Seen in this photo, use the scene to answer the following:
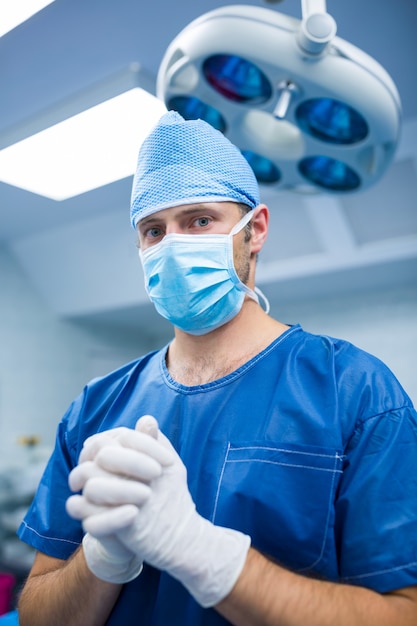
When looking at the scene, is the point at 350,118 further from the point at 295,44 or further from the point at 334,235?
the point at 334,235

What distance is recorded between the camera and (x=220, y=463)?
3.12 feet

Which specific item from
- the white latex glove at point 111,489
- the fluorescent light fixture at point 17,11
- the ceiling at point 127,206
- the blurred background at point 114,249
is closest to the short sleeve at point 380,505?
the white latex glove at point 111,489

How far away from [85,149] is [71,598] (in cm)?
209

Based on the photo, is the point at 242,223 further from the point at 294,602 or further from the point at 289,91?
the point at 294,602

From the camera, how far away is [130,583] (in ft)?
3.20

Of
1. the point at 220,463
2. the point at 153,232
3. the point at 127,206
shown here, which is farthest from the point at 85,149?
the point at 220,463

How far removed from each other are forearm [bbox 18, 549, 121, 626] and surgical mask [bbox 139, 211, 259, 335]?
50 centimetres

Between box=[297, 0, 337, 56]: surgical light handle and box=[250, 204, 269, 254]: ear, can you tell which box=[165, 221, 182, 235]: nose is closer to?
box=[250, 204, 269, 254]: ear

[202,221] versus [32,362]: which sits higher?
Result: [202,221]

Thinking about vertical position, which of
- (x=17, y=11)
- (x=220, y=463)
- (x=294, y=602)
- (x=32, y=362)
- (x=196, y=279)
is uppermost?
(x=17, y=11)

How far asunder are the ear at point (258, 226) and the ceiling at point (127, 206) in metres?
0.50

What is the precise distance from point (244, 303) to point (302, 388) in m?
0.26

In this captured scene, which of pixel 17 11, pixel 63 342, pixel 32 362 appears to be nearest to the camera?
pixel 17 11

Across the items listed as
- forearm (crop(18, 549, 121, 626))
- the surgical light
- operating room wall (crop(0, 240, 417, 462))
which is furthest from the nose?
operating room wall (crop(0, 240, 417, 462))
